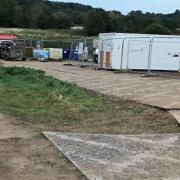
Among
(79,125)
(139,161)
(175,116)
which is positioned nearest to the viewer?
(139,161)

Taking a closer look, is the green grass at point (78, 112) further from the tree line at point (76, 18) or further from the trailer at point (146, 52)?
the tree line at point (76, 18)

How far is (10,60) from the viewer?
4888 cm

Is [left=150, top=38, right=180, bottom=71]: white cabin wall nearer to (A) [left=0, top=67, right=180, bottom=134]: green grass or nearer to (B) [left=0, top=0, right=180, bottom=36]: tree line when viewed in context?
(A) [left=0, top=67, right=180, bottom=134]: green grass

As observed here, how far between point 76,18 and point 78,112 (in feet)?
419

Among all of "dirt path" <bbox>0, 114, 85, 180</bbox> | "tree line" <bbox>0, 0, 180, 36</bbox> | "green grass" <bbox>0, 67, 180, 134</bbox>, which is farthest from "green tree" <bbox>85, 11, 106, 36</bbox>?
"dirt path" <bbox>0, 114, 85, 180</bbox>

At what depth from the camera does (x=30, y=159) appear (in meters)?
7.84

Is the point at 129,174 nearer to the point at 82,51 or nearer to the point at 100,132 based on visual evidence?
the point at 100,132

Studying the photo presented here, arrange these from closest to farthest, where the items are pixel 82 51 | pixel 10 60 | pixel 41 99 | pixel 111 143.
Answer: pixel 111 143 → pixel 41 99 → pixel 82 51 → pixel 10 60

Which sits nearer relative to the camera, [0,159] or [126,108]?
[0,159]

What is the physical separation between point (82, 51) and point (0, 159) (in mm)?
35550

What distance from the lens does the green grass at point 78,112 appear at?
10.7 metres

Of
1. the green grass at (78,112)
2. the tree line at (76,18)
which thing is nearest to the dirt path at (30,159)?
the green grass at (78,112)

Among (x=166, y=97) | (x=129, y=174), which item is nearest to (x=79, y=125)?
(x=129, y=174)

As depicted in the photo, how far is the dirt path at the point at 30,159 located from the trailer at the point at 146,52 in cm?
2055
